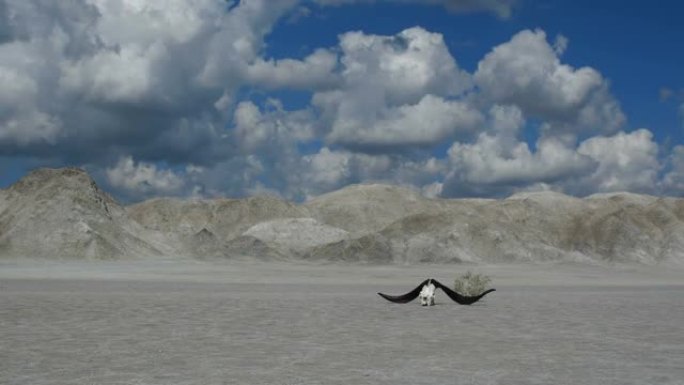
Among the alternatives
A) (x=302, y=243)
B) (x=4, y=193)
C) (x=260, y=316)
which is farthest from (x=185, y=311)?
(x=4, y=193)

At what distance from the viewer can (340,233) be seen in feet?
394

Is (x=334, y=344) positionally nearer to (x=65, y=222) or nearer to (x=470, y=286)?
(x=470, y=286)

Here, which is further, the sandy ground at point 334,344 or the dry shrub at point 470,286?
the dry shrub at point 470,286

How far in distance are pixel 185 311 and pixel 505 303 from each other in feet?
41.2

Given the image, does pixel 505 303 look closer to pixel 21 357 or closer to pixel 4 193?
pixel 21 357

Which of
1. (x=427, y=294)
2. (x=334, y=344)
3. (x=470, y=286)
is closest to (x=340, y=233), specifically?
(x=470, y=286)

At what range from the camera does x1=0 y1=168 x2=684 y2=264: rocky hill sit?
327 ft

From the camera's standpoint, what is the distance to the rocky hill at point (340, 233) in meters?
99.7

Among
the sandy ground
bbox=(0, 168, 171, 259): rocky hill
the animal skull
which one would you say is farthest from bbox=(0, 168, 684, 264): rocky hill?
the sandy ground

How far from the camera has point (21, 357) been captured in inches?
584

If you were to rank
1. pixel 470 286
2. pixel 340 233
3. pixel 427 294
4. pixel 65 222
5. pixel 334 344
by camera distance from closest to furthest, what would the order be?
pixel 334 344, pixel 427 294, pixel 470 286, pixel 65 222, pixel 340 233

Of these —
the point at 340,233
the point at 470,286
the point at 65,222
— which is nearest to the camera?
the point at 470,286

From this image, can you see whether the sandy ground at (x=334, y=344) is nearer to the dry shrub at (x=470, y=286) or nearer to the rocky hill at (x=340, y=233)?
the dry shrub at (x=470, y=286)

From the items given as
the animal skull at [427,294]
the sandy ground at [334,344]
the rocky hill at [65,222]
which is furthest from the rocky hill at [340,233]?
the sandy ground at [334,344]
